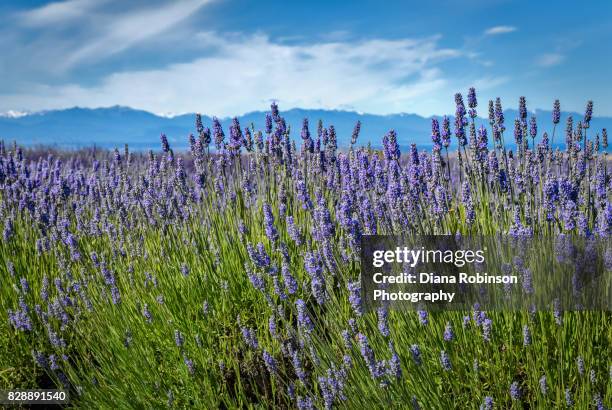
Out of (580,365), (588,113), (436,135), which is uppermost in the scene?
(588,113)

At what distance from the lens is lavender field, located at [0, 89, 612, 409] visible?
90.0 inches

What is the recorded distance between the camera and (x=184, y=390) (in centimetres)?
302

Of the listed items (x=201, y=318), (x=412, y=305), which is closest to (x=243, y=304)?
(x=201, y=318)

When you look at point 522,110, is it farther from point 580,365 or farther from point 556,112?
point 580,365

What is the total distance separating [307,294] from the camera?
3.44 metres

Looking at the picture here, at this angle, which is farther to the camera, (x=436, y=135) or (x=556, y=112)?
(x=556, y=112)

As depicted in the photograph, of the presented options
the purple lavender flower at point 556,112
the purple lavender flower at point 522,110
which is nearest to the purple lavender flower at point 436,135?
the purple lavender flower at point 522,110

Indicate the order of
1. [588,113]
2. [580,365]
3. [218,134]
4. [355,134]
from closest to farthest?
[580,365]
[588,113]
[218,134]
[355,134]

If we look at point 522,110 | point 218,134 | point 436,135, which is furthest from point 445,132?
point 218,134

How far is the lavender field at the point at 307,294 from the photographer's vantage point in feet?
7.50

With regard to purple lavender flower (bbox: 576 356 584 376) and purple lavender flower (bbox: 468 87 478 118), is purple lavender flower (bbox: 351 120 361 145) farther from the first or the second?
purple lavender flower (bbox: 576 356 584 376)

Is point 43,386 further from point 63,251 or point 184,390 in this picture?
point 184,390

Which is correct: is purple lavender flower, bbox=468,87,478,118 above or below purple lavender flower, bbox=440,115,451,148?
above

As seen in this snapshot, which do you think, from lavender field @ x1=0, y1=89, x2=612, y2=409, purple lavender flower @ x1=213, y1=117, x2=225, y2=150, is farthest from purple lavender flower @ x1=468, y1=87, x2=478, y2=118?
purple lavender flower @ x1=213, y1=117, x2=225, y2=150
